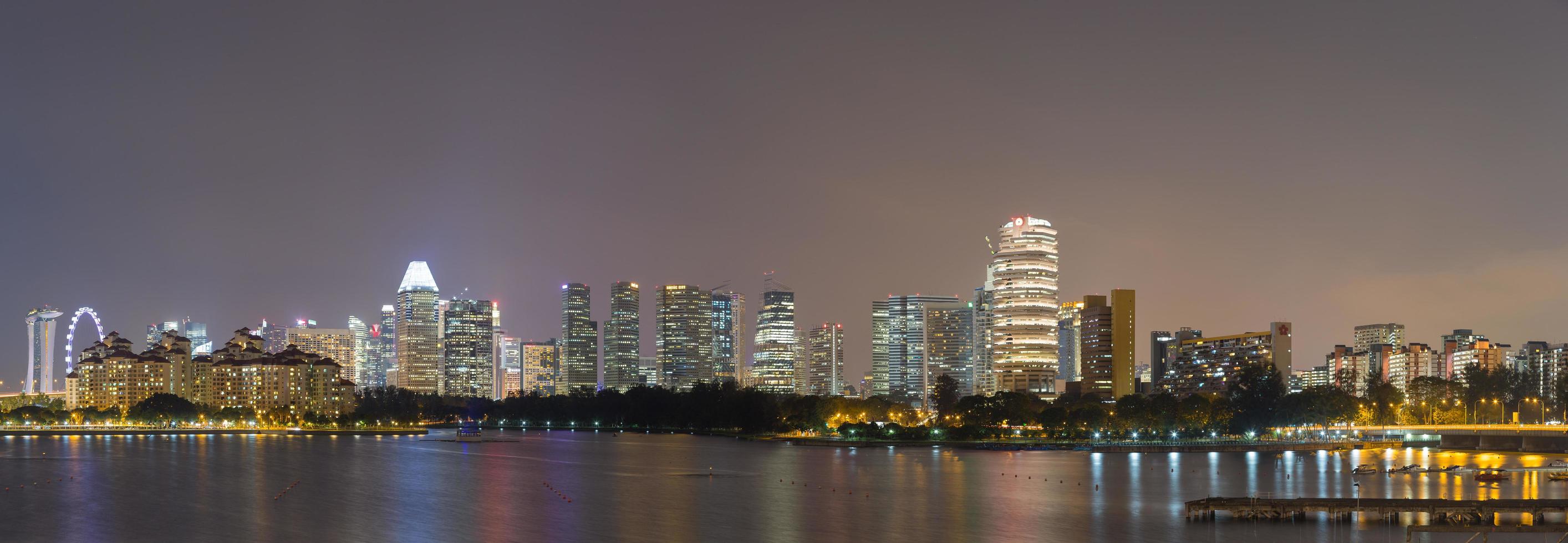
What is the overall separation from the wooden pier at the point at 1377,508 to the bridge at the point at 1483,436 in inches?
3366

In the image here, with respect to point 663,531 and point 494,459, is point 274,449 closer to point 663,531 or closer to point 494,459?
point 494,459

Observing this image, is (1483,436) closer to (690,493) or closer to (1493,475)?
(1493,475)

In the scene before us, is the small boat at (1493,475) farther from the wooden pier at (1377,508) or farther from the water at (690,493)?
the wooden pier at (1377,508)

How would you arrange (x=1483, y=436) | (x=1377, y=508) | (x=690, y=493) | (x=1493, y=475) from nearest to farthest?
(x=1377, y=508)
(x=690, y=493)
(x=1493, y=475)
(x=1483, y=436)

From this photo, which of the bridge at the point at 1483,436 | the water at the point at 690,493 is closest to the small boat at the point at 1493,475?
the water at the point at 690,493

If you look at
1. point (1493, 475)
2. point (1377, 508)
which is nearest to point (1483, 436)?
point (1493, 475)

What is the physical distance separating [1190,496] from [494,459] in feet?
221

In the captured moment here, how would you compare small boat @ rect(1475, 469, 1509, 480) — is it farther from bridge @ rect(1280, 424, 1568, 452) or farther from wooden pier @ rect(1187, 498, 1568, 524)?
bridge @ rect(1280, 424, 1568, 452)

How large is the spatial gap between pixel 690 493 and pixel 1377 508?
4153 centimetres

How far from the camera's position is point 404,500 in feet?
265

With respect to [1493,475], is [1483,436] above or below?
below

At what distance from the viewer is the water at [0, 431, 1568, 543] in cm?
6425

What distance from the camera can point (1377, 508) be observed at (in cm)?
6519

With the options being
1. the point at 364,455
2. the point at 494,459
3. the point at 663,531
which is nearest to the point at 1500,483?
the point at 663,531
